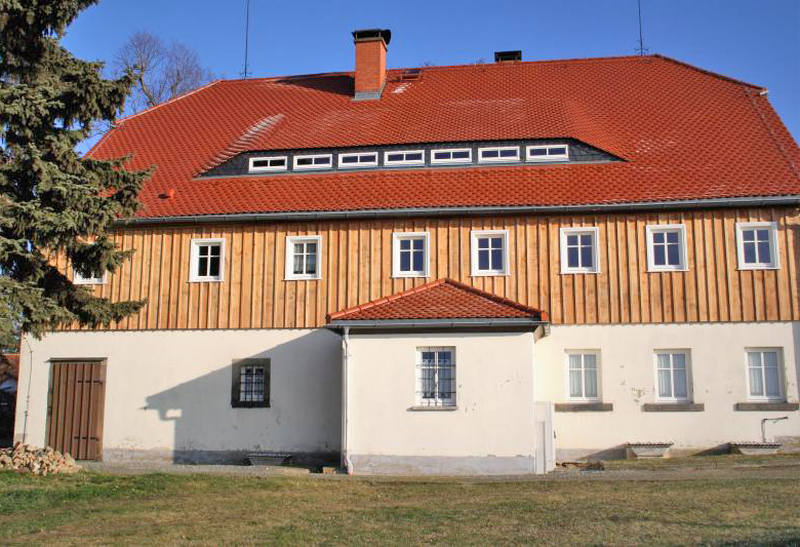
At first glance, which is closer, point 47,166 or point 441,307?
point 47,166

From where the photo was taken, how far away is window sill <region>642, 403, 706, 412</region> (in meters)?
19.2

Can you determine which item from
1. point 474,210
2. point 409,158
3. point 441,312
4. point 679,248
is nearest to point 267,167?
point 409,158

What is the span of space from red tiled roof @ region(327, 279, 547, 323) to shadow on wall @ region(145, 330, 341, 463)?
232 cm

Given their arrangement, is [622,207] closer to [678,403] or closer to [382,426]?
[678,403]

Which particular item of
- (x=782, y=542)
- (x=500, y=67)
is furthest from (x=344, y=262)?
(x=782, y=542)

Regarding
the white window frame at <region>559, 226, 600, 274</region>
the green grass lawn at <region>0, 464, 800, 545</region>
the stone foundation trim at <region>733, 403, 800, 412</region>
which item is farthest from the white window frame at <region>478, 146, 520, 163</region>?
the green grass lawn at <region>0, 464, 800, 545</region>

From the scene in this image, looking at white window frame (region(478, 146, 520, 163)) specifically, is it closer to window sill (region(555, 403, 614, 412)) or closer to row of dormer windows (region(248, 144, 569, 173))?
row of dormer windows (region(248, 144, 569, 173))

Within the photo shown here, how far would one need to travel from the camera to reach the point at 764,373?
1923 centimetres

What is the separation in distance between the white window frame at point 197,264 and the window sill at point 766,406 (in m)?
12.3

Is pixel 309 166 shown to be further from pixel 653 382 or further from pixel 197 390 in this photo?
pixel 653 382

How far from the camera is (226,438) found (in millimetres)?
20312

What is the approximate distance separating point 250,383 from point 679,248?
10.5 meters

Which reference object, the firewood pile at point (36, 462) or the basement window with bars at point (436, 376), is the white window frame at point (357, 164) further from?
the firewood pile at point (36, 462)

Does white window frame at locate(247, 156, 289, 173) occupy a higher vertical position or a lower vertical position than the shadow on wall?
higher
